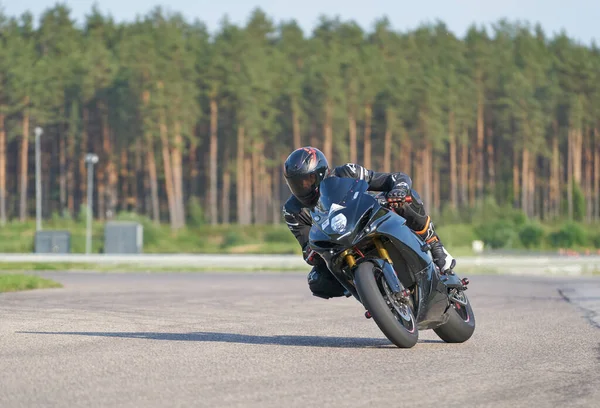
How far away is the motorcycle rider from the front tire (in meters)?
0.70

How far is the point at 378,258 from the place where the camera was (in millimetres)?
8719

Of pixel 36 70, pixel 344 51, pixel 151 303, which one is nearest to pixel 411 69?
pixel 344 51

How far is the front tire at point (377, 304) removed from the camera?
8.42 meters

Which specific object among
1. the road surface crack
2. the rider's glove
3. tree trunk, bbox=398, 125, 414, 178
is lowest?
the road surface crack

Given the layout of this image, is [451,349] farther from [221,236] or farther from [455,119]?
[455,119]

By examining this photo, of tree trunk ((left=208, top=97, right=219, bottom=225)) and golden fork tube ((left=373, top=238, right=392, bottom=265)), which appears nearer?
golden fork tube ((left=373, top=238, right=392, bottom=265))

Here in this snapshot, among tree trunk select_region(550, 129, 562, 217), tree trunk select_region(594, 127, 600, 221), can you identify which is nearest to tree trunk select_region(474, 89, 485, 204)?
tree trunk select_region(550, 129, 562, 217)

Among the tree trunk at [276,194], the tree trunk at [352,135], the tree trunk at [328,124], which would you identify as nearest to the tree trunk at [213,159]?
the tree trunk at [328,124]

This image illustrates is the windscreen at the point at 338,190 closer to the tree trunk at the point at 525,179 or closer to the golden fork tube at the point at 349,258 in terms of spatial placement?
the golden fork tube at the point at 349,258

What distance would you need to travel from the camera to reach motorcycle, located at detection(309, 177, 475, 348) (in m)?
8.48

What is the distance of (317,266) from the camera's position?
30.7 ft

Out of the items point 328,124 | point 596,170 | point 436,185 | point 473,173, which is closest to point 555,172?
point 596,170

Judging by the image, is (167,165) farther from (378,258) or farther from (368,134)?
(378,258)

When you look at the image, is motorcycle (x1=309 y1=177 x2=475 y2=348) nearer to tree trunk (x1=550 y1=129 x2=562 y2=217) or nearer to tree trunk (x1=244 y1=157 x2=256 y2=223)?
tree trunk (x1=244 y1=157 x2=256 y2=223)
